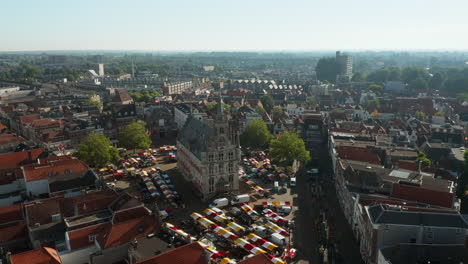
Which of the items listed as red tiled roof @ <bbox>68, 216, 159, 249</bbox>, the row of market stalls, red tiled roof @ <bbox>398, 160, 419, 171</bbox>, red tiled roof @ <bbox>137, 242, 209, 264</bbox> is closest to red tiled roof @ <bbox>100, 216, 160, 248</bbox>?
red tiled roof @ <bbox>68, 216, 159, 249</bbox>

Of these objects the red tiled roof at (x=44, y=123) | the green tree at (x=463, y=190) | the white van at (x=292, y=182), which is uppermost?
the red tiled roof at (x=44, y=123)

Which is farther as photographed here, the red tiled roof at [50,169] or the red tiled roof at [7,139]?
the red tiled roof at [7,139]

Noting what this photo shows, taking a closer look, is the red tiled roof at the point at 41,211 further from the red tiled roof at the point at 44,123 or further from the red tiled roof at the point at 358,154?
the red tiled roof at the point at 44,123

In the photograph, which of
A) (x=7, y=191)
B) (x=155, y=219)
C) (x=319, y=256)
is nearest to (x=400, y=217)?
(x=319, y=256)

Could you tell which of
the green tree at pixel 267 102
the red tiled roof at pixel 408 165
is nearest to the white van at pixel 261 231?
the red tiled roof at pixel 408 165

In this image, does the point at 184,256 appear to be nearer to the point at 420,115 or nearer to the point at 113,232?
the point at 113,232
